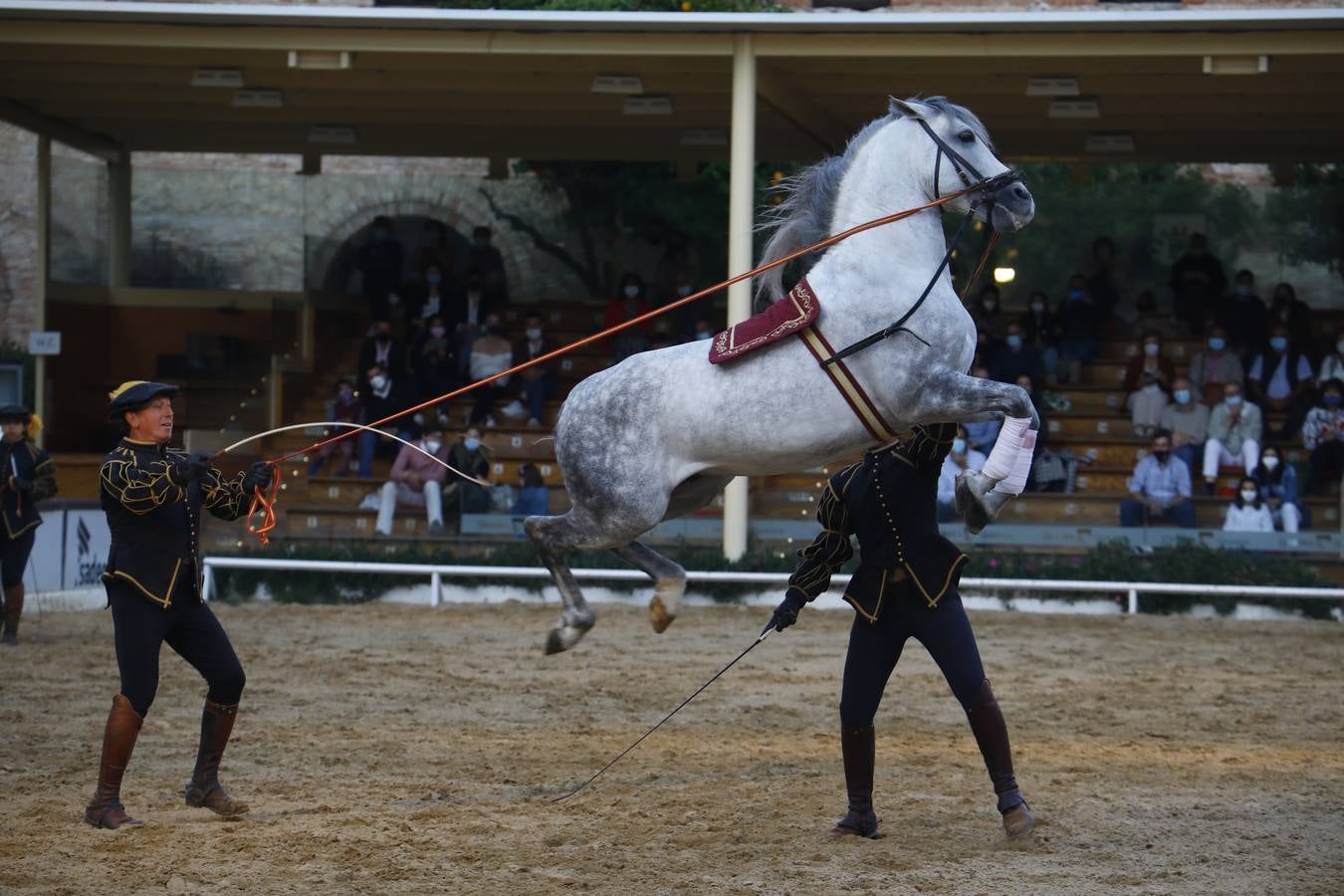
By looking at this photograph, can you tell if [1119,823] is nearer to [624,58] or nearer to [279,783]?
[279,783]

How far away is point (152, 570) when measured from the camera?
20.9 ft

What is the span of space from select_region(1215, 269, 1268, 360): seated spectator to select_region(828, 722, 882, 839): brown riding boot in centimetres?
1212

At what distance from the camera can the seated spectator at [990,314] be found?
56.2ft

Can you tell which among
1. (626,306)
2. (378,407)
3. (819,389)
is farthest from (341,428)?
(819,389)

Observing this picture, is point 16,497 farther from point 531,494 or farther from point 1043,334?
point 1043,334

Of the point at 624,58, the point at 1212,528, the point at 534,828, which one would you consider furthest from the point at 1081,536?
the point at 534,828

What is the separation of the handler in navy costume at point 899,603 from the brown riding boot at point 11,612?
7.45m

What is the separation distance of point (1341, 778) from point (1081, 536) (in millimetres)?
6274

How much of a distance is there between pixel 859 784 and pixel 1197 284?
13014 millimetres

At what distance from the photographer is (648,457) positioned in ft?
18.6

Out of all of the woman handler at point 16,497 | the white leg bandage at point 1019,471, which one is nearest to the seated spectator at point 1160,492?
the white leg bandage at point 1019,471

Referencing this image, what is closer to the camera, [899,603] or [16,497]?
[899,603]

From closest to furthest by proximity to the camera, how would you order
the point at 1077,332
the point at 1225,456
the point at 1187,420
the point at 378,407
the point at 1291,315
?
the point at 1225,456
the point at 1187,420
the point at 378,407
the point at 1291,315
the point at 1077,332

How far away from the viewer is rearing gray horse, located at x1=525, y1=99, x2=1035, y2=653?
5.48 metres
